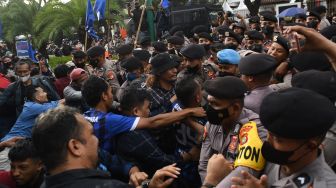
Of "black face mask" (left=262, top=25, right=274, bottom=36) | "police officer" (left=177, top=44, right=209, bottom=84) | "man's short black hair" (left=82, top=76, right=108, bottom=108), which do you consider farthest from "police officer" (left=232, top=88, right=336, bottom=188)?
"black face mask" (left=262, top=25, right=274, bottom=36)

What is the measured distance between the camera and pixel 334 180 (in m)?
1.77

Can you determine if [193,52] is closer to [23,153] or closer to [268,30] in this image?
[23,153]

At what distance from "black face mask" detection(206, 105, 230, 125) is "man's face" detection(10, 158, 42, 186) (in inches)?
60.6

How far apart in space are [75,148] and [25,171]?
1495mm

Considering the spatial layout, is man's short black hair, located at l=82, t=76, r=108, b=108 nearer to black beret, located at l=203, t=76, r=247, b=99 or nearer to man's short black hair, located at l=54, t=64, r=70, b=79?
black beret, located at l=203, t=76, r=247, b=99

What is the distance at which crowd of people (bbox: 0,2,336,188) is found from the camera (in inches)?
73.7

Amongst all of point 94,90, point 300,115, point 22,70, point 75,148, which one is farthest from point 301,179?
point 22,70

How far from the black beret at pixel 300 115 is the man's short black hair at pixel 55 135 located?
3.25 ft

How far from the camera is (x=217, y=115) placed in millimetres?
2787

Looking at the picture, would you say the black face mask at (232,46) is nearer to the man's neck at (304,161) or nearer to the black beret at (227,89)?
the black beret at (227,89)

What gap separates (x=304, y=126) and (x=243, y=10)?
60.6ft

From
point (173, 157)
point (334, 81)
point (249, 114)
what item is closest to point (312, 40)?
point (334, 81)

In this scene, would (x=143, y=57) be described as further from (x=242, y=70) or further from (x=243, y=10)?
(x=243, y=10)

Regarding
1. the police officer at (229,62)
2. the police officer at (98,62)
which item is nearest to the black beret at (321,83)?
the police officer at (229,62)
